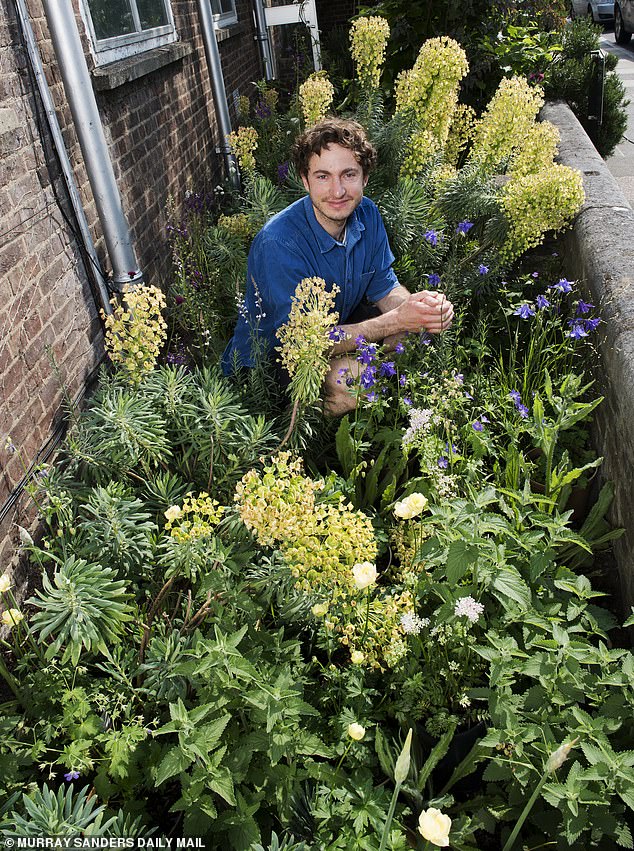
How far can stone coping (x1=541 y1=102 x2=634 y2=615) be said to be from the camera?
246cm

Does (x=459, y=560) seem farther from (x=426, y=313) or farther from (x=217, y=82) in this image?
(x=217, y=82)

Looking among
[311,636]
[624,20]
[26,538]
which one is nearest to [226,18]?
[26,538]

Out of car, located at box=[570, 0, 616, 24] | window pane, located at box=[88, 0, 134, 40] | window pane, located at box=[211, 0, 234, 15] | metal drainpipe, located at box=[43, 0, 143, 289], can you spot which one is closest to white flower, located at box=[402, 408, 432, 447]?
metal drainpipe, located at box=[43, 0, 143, 289]

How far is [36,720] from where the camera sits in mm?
1926

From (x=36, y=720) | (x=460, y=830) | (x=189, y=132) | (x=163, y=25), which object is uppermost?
(x=163, y=25)

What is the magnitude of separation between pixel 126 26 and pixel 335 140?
2140mm

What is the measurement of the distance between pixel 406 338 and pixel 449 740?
1883 millimetres

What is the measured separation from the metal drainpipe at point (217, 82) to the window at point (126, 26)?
74 centimetres

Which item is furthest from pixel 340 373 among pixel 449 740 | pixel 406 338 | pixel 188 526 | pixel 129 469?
pixel 449 740

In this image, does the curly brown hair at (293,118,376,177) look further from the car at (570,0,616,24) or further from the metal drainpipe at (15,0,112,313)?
the car at (570,0,616,24)

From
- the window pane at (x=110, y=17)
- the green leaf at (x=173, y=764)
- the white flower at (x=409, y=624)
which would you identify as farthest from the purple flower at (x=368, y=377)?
the window pane at (x=110, y=17)

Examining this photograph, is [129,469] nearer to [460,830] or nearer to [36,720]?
[36,720]

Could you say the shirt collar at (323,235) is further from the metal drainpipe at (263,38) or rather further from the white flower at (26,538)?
the metal drainpipe at (263,38)

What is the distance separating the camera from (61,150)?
304 cm
